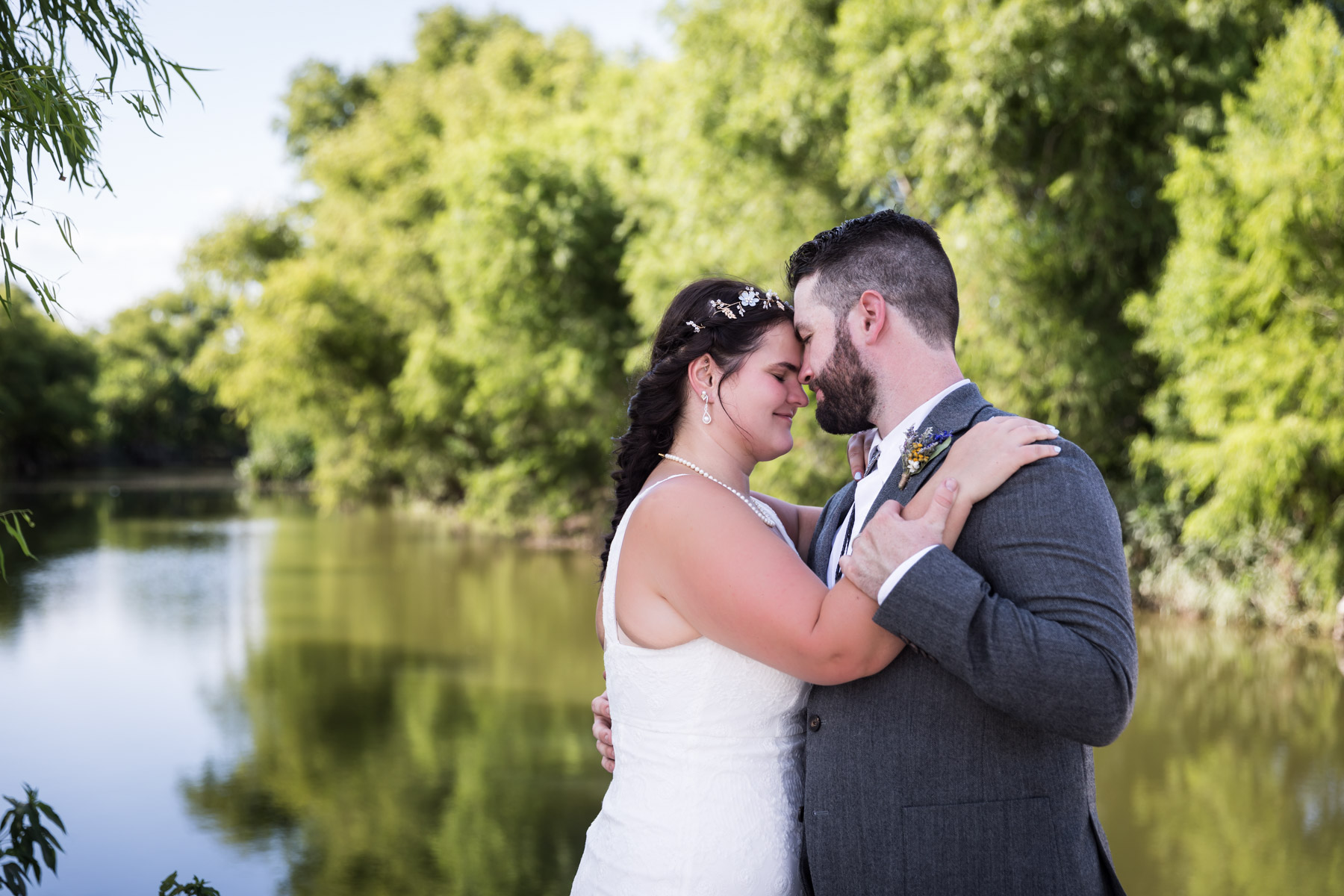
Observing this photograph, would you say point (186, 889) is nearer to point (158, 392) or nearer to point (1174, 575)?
point (1174, 575)

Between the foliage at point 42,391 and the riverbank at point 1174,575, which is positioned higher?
the foliage at point 42,391

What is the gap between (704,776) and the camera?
215cm

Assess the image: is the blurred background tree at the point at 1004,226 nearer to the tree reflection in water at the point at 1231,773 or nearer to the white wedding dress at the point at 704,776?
the tree reflection in water at the point at 1231,773

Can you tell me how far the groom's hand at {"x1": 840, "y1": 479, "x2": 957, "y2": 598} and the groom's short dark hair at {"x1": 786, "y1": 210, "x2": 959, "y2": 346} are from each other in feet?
1.37

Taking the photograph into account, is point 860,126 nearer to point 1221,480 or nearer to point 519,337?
point 1221,480

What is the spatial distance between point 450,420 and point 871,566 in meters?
23.5

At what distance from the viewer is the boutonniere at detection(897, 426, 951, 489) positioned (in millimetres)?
1900

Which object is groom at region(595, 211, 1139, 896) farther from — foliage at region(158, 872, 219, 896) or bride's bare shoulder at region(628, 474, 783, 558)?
foliage at region(158, 872, 219, 896)

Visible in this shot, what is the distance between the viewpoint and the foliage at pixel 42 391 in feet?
138

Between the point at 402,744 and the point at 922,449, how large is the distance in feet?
26.3

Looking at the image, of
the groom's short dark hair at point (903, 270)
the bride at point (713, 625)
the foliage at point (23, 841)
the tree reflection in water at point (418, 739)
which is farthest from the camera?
the tree reflection in water at point (418, 739)

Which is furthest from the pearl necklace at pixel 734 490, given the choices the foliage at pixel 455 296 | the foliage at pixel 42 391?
the foliage at pixel 42 391

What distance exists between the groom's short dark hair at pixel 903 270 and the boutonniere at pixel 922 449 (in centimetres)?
22

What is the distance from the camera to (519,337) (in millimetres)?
19828
